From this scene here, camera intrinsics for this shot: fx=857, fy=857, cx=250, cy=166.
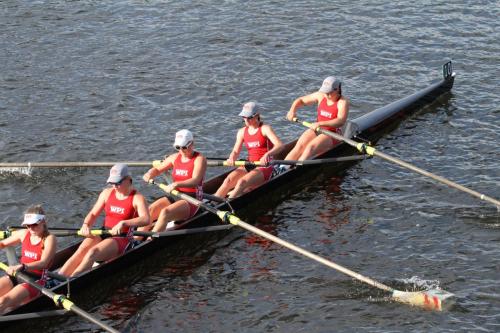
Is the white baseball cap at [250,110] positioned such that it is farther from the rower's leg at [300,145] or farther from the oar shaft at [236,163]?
the rower's leg at [300,145]

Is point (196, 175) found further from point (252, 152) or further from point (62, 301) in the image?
point (62, 301)

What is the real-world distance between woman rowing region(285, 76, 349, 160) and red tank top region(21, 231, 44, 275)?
7.57 m

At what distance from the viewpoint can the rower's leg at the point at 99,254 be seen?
16.6 meters

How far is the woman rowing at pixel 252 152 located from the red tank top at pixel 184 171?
1.13m

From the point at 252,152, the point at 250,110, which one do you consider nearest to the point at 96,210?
the point at 250,110

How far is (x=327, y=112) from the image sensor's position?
21859 mm

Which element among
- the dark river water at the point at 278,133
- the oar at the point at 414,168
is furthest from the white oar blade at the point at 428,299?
the oar at the point at 414,168

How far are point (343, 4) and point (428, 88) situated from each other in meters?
8.09

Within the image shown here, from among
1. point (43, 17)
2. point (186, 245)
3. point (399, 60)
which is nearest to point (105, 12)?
point (43, 17)

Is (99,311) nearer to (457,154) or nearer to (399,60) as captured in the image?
(457,154)

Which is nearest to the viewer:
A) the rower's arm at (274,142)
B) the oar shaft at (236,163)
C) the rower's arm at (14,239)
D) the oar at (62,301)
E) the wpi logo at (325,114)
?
the oar at (62,301)

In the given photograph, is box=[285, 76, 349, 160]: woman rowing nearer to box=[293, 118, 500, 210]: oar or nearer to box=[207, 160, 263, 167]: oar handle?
box=[293, 118, 500, 210]: oar

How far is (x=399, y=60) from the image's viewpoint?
28.3 meters

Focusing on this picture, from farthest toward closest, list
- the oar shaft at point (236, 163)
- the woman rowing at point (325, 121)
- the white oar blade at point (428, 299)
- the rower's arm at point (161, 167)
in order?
the woman rowing at point (325, 121)
the oar shaft at point (236, 163)
the rower's arm at point (161, 167)
the white oar blade at point (428, 299)
